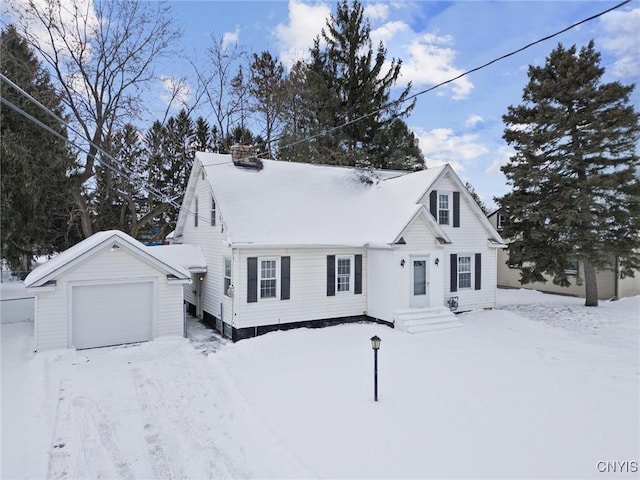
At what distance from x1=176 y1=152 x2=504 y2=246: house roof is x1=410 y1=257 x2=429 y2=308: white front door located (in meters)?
1.17

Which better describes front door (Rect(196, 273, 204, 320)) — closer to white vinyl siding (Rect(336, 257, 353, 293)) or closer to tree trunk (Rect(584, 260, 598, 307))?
white vinyl siding (Rect(336, 257, 353, 293))

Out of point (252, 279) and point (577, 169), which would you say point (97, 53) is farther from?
point (577, 169)

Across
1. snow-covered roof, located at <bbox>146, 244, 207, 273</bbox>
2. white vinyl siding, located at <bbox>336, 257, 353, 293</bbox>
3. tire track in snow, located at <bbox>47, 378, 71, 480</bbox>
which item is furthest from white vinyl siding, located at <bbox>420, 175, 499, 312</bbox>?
tire track in snow, located at <bbox>47, 378, 71, 480</bbox>

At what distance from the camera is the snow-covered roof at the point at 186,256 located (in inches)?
533

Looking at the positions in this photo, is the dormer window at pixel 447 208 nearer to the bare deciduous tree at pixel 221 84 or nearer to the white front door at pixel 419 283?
the white front door at pixel 419 283

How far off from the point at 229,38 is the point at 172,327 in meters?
20.7

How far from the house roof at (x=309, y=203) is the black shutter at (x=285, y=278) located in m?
0.65

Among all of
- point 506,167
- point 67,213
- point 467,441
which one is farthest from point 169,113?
point 467,441

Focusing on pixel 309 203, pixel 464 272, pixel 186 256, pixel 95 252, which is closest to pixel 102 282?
pixel 95 252

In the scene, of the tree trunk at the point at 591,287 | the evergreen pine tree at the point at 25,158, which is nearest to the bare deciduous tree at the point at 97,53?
the evergreen pine tree at the point at 25,158

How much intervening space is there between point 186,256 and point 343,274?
589cm

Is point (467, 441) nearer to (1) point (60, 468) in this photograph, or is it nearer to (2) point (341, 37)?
(1) point (60, 468)

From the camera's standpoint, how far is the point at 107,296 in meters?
10.8

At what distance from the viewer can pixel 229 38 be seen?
81.3ft
